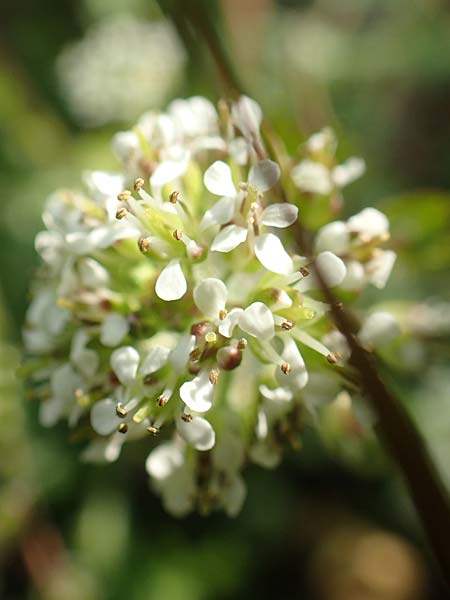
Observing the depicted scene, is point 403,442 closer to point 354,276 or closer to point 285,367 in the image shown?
point 285,367

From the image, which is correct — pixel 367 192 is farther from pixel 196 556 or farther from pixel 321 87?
pixel 196 556

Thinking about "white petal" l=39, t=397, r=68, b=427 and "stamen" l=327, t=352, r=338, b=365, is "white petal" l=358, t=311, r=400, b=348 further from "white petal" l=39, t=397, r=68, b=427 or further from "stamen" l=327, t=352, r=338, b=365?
"white petal" l=39, t=397, r=68, b=427

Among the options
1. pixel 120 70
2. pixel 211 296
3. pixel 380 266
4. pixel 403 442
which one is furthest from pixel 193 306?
pixel 120 70

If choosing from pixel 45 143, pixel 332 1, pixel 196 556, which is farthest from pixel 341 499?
pixel 332 1

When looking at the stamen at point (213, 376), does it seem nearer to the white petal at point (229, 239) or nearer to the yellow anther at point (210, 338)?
the yellow anther at point (210, 338)

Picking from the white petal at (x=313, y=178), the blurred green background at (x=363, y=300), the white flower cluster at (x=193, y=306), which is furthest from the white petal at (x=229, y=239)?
the blurred green background at (x=363, y=300)

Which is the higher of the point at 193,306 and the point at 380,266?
the point at 193,306
